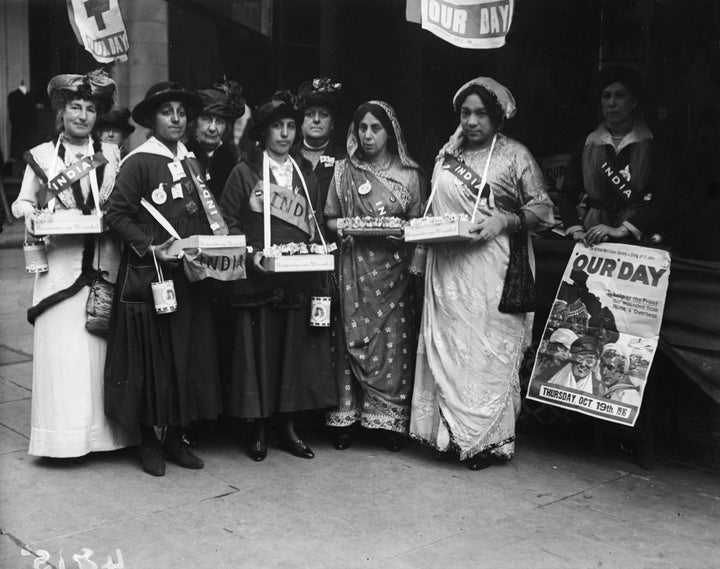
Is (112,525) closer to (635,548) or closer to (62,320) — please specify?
(62,320)

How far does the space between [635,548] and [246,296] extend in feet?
7.48

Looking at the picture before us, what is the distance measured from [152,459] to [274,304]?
3.31 feet

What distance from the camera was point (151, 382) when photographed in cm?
469

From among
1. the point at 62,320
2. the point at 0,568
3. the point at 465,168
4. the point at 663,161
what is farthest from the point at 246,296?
the point at 663,161

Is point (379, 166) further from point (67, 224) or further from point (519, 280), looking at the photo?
point (67, 224)

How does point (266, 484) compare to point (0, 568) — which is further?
point (266, 484)

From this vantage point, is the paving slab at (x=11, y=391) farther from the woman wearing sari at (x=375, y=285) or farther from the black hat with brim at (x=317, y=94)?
the black hat with brim at (x=317, y=94)

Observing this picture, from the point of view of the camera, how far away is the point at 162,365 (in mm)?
4707

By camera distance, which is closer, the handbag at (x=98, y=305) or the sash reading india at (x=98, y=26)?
the handbag at (x=98, y=305)

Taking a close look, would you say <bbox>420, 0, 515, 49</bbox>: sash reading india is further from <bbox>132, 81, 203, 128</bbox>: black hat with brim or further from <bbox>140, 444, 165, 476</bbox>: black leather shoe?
<bbox>140, 444, 165, 476</bbox>: black leather shoe

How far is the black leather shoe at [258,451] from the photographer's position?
→ 4.96 m

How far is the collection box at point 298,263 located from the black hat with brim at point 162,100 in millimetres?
895

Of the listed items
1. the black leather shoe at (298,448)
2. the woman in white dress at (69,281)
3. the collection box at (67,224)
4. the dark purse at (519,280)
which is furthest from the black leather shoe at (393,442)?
the collection box at (67,224)

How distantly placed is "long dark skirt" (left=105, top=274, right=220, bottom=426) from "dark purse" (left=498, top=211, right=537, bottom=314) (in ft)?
5.11
